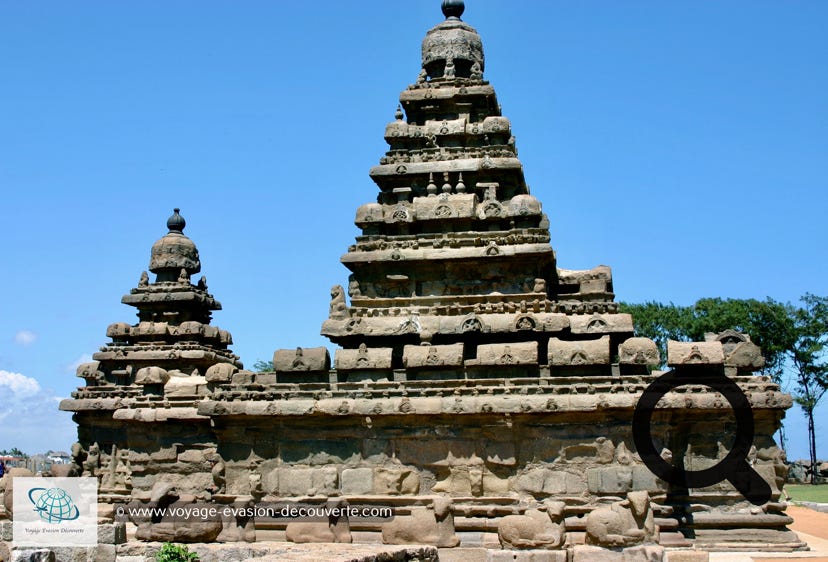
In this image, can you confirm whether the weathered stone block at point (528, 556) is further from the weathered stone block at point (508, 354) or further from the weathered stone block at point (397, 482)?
the weathered stone block at point (508, 354)

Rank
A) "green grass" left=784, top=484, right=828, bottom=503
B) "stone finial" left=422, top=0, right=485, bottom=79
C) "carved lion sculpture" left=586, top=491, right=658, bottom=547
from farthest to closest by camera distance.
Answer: "green grass" left=784, top=484, right=828, bottom=503 < "stone finial" left=422, top=0, right=485, bottom=79 < "carved lion sculpture" left=586, top=491, right=658, bottom=547

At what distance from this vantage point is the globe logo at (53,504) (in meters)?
17.5

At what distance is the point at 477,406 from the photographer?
16531 millimetres

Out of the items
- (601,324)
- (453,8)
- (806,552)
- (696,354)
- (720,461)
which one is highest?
(453,8)

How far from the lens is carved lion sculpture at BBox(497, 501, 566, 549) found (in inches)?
518

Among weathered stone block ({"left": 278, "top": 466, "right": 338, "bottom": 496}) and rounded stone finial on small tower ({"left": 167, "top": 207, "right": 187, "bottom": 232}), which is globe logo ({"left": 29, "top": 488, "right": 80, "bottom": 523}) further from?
rounded stone finial on small tower ({"left": 167, "top": 207, "right": 187, "bottom": 232})

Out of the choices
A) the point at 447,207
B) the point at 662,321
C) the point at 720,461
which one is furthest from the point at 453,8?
the point at 662,321

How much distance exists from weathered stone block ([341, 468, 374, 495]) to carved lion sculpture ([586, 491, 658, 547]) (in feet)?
16.2

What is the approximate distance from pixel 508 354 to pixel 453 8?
12.7 meters

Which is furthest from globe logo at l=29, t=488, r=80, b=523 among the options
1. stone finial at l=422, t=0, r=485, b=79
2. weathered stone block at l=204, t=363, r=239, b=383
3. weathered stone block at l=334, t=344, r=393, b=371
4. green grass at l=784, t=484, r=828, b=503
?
green grass at l=784, t=484, r=828, b=503

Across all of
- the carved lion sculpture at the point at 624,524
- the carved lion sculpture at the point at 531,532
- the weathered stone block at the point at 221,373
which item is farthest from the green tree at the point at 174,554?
the carved lion sculpture at the point at 624,524

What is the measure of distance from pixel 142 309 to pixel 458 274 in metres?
17.5

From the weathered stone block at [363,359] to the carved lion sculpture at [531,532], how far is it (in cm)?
534

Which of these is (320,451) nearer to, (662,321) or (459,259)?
(459,259)
